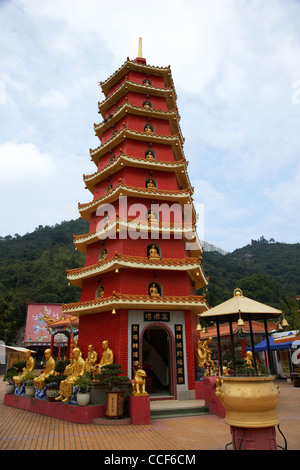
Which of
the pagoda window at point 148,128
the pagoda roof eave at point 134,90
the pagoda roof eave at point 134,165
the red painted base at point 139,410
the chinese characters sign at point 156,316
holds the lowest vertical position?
the red painted base at point 139,410

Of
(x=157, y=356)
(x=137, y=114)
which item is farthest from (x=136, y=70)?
(x=157, y=356)

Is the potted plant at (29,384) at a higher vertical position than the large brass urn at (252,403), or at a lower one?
lower

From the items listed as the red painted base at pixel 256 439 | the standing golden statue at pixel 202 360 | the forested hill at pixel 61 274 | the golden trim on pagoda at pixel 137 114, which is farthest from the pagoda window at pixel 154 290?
the forested hill at pixel 61 274

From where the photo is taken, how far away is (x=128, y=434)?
852cm

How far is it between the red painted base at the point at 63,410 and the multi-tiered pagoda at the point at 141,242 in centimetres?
265

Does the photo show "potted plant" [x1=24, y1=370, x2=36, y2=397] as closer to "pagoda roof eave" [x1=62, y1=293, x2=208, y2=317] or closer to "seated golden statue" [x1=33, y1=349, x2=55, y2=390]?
"seated golden statue" [x1=33, y1=349, x2=55, y2=390]

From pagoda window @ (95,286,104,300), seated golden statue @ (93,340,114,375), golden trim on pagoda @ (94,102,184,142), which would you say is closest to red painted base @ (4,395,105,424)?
seated golden statue @ (93,340,114,375)

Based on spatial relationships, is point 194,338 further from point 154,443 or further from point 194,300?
point 154,443

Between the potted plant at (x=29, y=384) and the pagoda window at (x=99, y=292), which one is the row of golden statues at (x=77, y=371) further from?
the pagoda window at (x=99, y=292)

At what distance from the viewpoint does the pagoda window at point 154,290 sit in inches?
557

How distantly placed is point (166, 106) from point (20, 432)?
17.3 m

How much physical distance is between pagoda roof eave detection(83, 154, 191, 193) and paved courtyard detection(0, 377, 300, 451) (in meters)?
11.3
